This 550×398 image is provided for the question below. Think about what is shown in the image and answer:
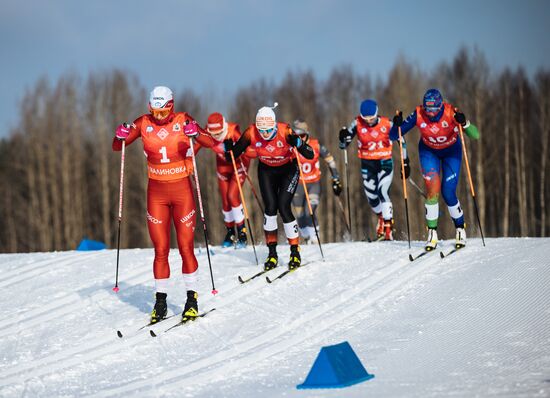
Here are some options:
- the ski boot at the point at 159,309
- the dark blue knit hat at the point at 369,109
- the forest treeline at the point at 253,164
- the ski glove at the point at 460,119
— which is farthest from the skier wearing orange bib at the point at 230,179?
the forest treeline at the point at 253,164

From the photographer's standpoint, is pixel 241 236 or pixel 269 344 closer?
pixel 269 344

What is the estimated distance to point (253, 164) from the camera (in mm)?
34094

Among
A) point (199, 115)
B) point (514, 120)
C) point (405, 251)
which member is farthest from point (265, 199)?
point (199, 115)

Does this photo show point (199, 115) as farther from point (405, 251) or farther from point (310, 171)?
point (405, 251)

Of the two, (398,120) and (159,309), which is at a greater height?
(398,120)

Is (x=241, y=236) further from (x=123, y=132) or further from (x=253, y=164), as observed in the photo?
(x=253, y=164)

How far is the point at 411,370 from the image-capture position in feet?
20.1

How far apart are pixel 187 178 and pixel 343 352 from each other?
3.27 m

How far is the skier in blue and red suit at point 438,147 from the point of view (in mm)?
10266

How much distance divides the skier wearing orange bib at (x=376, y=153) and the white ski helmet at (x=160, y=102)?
14.9ft

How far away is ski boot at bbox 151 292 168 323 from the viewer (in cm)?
834

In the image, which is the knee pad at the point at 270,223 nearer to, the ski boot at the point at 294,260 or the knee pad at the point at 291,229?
the knee pad at the point at 291,229

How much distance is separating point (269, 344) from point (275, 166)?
3.30 m

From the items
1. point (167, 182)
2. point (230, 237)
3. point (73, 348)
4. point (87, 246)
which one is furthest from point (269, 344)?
point (87, 246)
